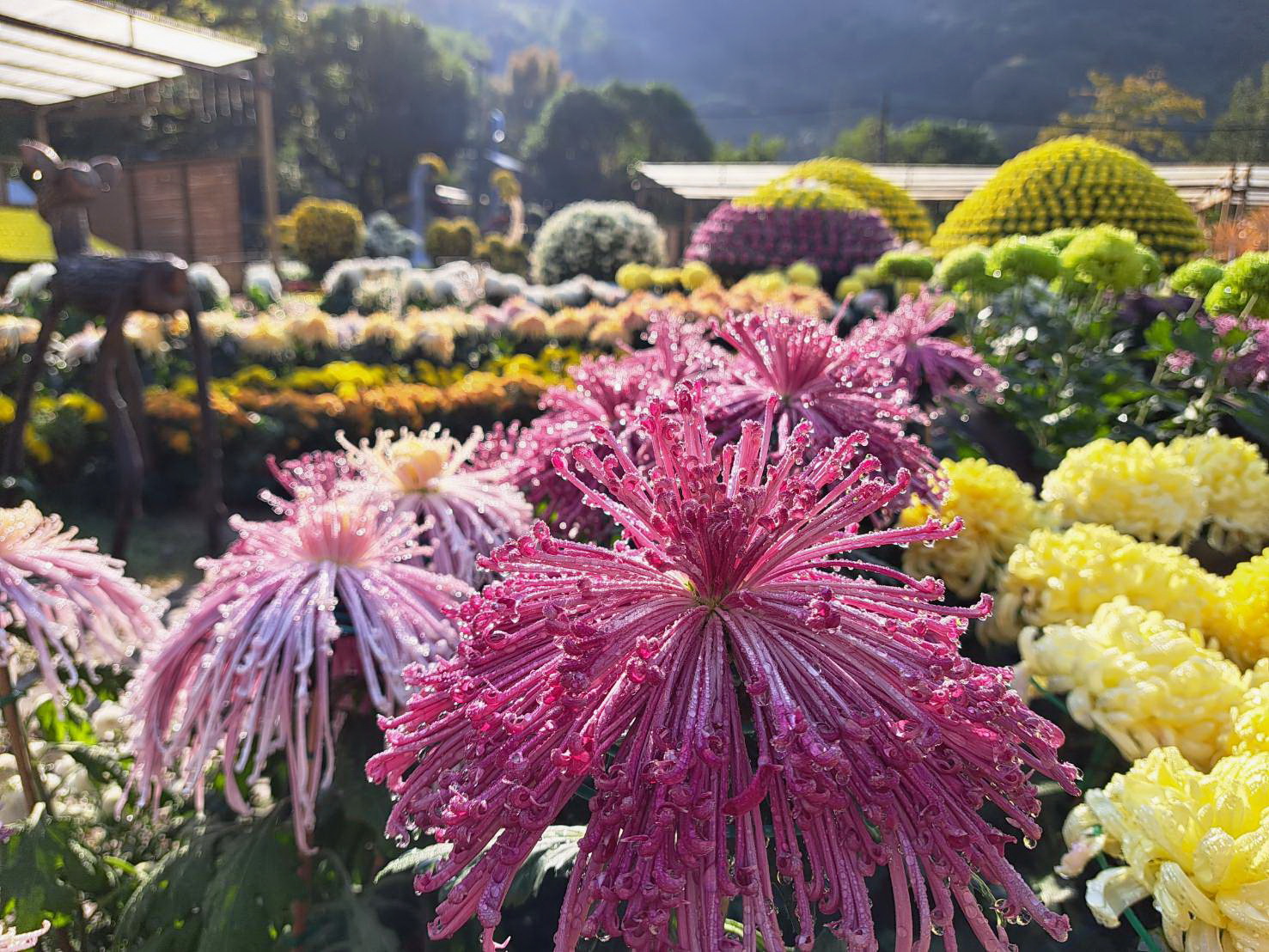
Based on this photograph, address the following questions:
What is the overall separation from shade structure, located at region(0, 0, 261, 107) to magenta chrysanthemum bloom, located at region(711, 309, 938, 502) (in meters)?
2.83

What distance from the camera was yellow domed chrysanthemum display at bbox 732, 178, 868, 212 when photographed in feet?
35.8

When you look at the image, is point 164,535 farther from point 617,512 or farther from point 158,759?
point 617,512

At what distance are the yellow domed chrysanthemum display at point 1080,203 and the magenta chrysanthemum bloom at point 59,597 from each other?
26.0ft

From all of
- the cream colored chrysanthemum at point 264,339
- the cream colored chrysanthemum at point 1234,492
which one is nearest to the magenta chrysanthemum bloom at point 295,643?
the cream colored chrysanthemum at point 1234,492

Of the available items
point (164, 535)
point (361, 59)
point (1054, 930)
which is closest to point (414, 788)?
point (1054, 930)

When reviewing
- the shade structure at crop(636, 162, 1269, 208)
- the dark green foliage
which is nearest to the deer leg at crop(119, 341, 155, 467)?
the shade structure at crop(636, 162, 1269, 208)

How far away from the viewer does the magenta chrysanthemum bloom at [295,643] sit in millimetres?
1153

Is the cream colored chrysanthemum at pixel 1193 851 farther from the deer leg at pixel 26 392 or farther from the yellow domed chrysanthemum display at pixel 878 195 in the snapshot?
the yellow domed chrysanthemum display at pixel 878 195

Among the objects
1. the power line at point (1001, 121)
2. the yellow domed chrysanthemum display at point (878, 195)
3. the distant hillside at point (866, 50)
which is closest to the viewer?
the power line at point (1001, 121)

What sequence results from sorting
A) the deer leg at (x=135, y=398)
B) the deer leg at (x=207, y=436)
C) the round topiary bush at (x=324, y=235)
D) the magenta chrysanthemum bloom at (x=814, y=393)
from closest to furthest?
1. the magenta chrysanthemum bloom at (x=814, y=393)
2. the deer leg at (x=207, y=436)
3. the deer leg at (x=135, y=398)
4. the round topiary bush at (x=324, y=235)

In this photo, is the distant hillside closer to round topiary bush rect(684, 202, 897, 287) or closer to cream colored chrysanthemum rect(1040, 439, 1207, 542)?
round topiary bush rect(684, 202, 897, 287)

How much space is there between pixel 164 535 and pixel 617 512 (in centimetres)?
560

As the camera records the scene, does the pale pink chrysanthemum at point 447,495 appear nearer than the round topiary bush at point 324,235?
Yes

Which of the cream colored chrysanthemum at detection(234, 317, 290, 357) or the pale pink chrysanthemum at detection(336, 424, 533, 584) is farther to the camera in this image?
the cream colored chrysanthemum at detection(234, 317, 290, 357)
